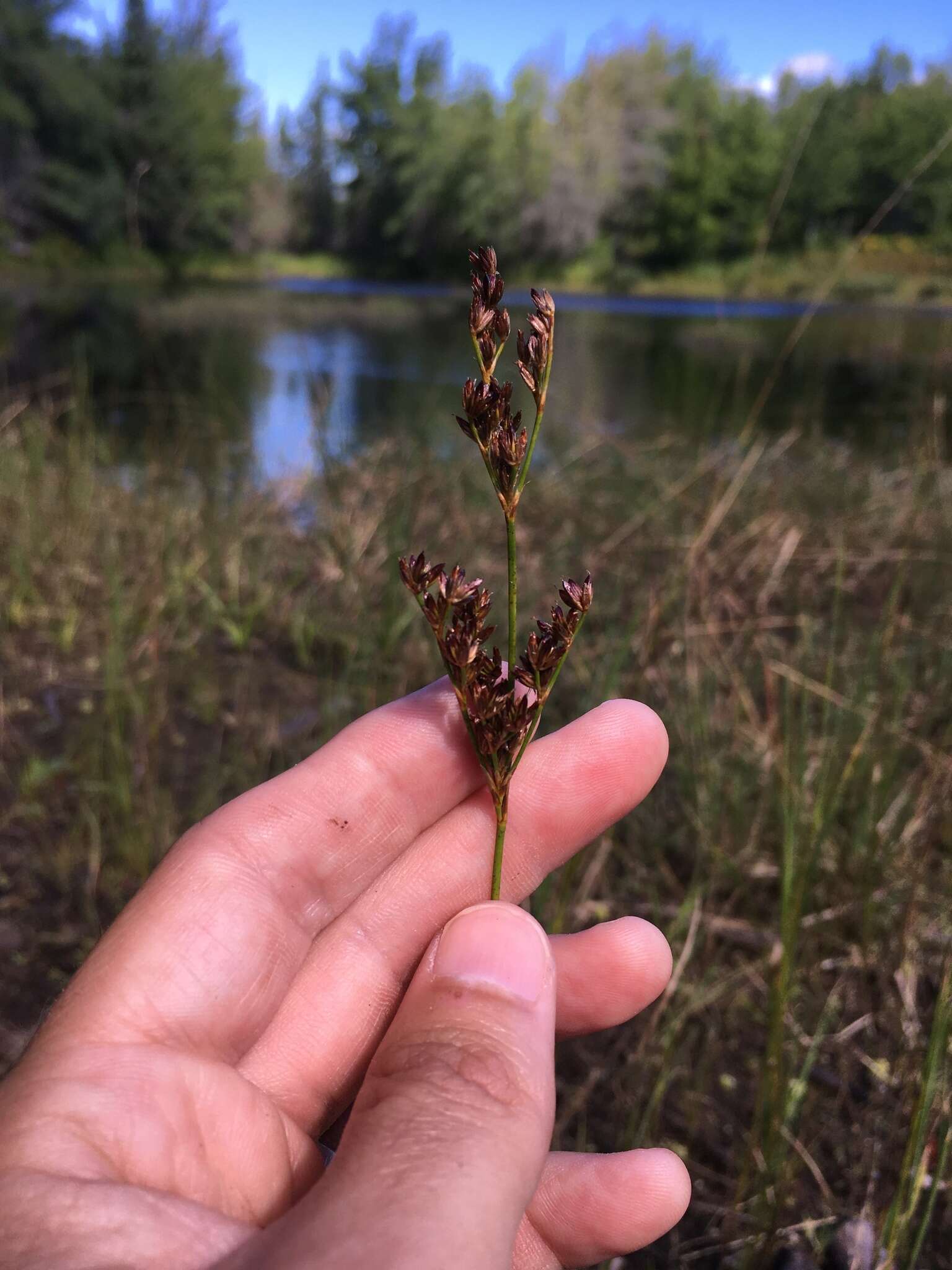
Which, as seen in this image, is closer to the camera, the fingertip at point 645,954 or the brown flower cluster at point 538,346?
the brown flower cluster at point 538,346

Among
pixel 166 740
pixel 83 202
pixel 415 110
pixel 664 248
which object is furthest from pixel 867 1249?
pixel 415 110

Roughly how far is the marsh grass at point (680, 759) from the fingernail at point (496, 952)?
719 mm

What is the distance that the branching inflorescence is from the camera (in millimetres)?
1235

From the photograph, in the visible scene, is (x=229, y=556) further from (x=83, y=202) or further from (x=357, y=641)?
Answer: (x=83, y=202)

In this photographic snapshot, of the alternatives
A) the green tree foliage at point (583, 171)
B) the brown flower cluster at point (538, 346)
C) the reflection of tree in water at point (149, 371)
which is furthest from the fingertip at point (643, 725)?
the green tree foliage at point (583, 171)

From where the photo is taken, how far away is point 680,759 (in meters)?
3.04

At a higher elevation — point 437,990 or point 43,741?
point 437,990

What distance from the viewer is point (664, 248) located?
4688 centimetres

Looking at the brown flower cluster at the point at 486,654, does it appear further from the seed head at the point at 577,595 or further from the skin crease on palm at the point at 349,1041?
the skin crease on palm at the point at 349,1041

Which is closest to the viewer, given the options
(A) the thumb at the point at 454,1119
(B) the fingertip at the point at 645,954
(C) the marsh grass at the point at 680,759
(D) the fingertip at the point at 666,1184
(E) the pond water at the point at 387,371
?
(A) the thumb at the point at 454,1119

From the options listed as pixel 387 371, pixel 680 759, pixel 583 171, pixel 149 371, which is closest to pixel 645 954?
pixel 680 759

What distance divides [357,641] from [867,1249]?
2401 mm

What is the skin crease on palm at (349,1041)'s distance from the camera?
1101 millimetres

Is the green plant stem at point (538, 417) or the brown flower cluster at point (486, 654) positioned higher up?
the green plant stem at point (538, 417)
